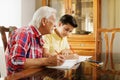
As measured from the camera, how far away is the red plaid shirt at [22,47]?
4.23 ft

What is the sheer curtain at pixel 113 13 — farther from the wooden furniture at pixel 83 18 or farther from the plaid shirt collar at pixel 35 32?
the plaid shirt collar at pixel 35 32

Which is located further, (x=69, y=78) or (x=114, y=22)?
(x=114, y=22)

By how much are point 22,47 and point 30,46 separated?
8 cm

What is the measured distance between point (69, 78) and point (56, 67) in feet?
0.63

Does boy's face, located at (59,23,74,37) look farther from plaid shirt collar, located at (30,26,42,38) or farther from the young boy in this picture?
plaid shirt collar, located at (30,26,42,38)

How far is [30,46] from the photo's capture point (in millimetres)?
1404

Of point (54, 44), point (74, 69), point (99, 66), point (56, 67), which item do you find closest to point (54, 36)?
point (54, 44)

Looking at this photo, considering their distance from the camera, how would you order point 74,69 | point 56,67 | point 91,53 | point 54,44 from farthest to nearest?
point 91,53, point 54,44, point 74,69, point 56,67

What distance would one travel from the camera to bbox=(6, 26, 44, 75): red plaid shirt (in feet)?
4.23

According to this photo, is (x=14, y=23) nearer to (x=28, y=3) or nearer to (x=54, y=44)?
(x=28, y=3)

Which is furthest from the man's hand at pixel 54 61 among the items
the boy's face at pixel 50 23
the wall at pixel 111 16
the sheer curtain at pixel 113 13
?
the sheer curtain at pixel 113 13

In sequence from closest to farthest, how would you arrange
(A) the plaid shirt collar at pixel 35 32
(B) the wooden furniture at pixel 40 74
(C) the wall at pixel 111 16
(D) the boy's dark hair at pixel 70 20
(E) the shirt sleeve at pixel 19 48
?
1. (B) the wooden furniture at pixel 40 74
2. (E) the shirt sleeve at pixel 19 48
3. (A) the plaid shirt collar at pixel 35 32
4. (D) the boy's dark hair at pixel 70 20
5. (C) the wall at pixel 111 16

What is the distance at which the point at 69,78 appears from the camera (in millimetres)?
1451

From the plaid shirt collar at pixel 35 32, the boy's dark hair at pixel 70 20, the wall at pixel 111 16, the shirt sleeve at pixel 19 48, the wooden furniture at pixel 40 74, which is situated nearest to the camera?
the wooden furniture at pixel 40 74
